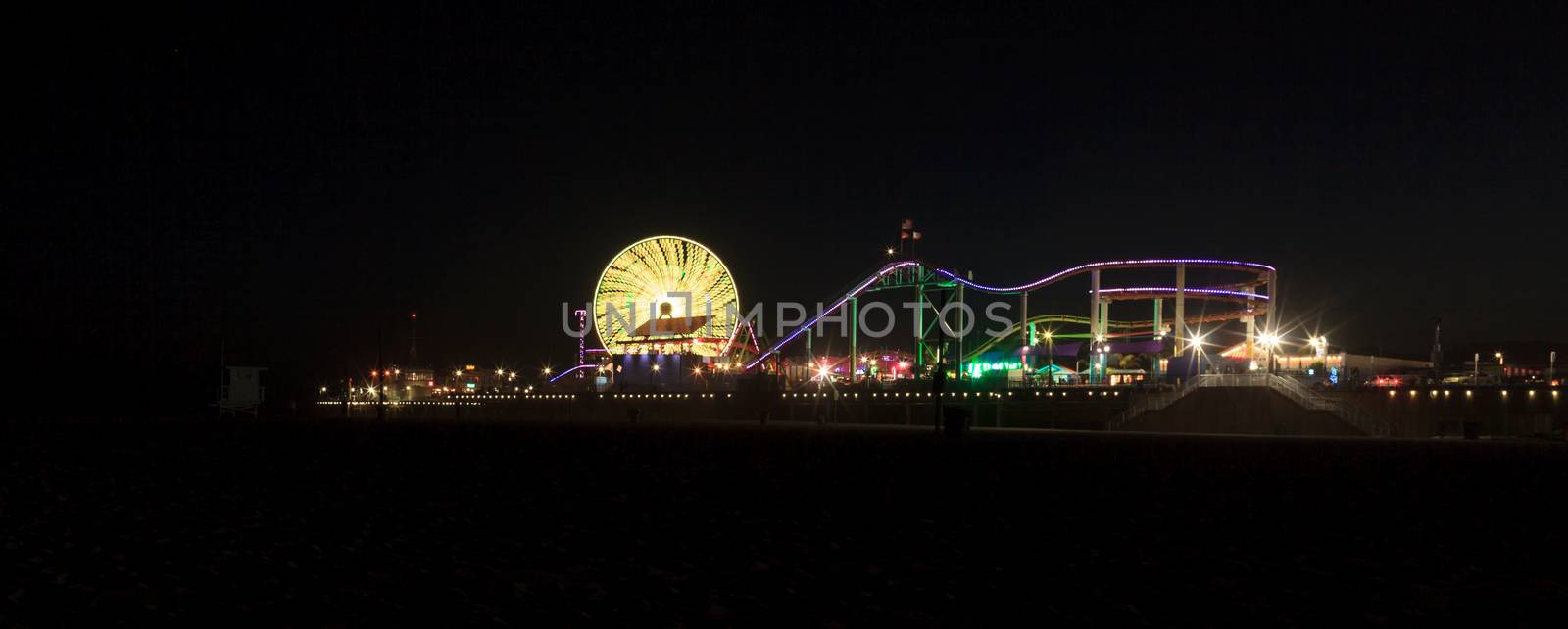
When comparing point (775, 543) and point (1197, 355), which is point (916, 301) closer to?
point (1197, 355)

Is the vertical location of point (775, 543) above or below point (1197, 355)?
below

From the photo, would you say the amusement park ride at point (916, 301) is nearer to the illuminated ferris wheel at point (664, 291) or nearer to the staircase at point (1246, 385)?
the illuminated ferris wheel at point (664, 291)

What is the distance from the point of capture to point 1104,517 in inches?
527

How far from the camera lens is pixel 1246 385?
51938 millimetres

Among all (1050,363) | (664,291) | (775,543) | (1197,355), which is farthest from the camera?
(664,291)

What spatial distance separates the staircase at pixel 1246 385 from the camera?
4875 cm

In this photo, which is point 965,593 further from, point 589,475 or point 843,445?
point 843,445

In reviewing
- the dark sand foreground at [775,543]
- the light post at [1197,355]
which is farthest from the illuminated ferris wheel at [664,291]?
the dark sand foreground at [775,543]

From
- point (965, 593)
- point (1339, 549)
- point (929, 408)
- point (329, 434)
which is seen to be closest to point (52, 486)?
point (965, 593)

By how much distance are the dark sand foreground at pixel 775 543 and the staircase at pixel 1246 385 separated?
27262mm

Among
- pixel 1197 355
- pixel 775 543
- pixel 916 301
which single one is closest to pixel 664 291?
pixel 916 301

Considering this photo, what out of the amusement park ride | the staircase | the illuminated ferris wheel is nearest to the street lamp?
the amusement park ride

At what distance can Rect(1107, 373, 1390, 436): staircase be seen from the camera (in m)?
48.8

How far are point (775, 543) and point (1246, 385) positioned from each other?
4555 cm
